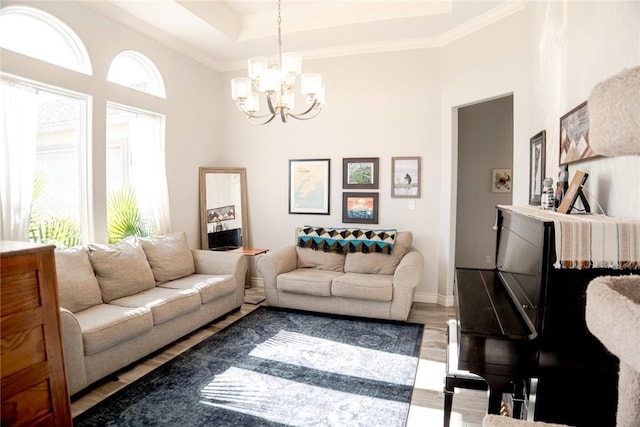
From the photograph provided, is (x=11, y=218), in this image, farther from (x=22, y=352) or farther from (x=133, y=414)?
(x=133, y=414)

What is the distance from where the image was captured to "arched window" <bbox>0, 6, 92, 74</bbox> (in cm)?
278

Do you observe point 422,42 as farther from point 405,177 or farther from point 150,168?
point 150,168

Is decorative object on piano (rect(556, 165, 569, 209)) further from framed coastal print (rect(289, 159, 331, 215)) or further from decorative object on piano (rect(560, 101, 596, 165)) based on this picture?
framed coastal print (rect(289, 159, 331, 215))

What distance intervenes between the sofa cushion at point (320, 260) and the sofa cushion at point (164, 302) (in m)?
1.47

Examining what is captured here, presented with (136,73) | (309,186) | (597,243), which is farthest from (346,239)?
(597,243)

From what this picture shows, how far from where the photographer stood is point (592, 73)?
1.83 m

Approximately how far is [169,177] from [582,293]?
4.07 meters

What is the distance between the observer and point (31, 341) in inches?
67.7

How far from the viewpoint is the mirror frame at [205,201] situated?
4742mm

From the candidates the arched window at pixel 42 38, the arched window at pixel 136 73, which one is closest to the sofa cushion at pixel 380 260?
the arched window at pixel 136 73

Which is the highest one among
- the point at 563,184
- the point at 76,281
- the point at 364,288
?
the point at 563,184

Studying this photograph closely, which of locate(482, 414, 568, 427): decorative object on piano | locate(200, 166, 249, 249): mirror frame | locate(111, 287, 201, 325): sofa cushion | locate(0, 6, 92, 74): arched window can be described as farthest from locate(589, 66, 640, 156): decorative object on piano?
locate(200, 166, 249, 249): mirror frame

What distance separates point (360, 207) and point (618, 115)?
4.15 metres

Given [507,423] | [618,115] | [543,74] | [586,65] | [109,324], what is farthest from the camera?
[543,74]
